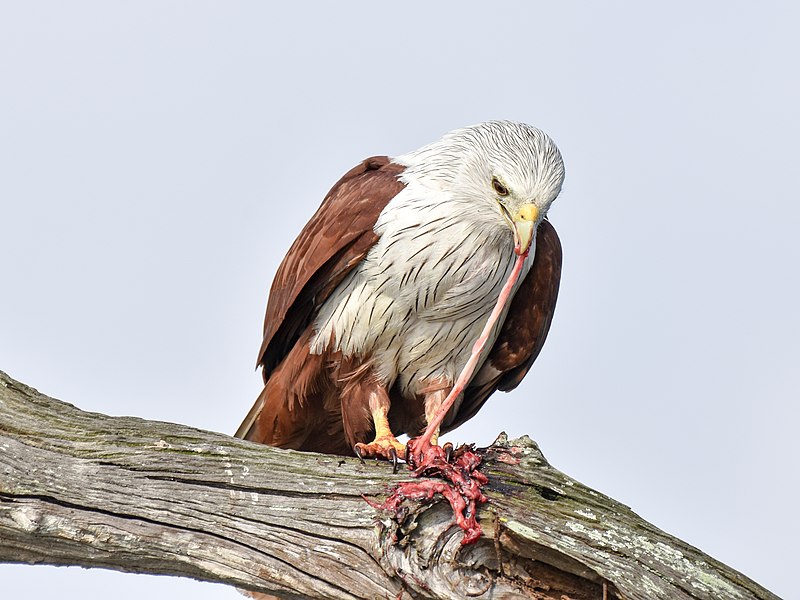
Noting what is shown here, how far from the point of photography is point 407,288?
229 inches

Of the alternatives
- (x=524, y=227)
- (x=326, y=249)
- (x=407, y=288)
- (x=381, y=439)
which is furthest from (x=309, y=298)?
(x=524, y=227)

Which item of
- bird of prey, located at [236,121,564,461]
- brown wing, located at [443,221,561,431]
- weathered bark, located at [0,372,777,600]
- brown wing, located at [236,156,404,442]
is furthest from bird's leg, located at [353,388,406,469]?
brown wing, located at [443,221,561,431]

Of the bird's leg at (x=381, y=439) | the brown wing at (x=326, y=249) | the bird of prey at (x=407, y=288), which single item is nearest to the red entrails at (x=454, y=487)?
the bird's leg at (x=381, y=439)

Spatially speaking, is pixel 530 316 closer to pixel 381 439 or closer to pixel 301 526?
pixel 381 439

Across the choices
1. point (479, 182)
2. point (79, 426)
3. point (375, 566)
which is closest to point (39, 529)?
point (79, 426)

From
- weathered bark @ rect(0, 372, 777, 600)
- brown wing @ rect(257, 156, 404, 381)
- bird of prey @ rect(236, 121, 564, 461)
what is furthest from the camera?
brown wing @ rect(257, 156, 404, 381)

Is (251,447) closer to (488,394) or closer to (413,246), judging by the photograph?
(413,246)

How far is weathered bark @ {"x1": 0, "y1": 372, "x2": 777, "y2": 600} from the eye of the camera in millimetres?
4285

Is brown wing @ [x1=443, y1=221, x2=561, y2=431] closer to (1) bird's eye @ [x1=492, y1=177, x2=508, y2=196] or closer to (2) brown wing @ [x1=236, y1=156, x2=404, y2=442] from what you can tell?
(1) bird's eye @ [x1=492, y1=177, x2=508, y2=196]

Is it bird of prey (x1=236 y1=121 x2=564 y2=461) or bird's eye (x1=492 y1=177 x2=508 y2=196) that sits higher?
bird's eye (x1=492 y1=177 x2=508 y2=196)

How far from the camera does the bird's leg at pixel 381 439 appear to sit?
539 cm

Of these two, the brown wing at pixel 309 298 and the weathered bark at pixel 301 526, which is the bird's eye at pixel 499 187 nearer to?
the brown wing at pixel 309 298

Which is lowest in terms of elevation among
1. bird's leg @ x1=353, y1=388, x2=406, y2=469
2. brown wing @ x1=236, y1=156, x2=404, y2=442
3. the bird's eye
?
bird's leg @ x1=353, y1=388, x2=406, y2=469

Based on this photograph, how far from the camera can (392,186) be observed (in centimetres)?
593
